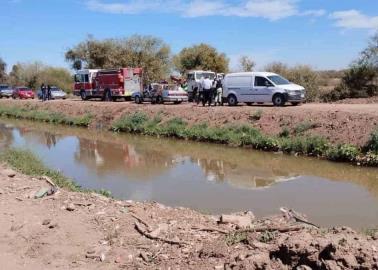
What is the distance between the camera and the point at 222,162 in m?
19.2

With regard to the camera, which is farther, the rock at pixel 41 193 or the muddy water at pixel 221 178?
the muddy water at pixel 221 178

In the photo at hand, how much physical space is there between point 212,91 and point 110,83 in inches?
552

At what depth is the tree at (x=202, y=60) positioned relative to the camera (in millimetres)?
58781

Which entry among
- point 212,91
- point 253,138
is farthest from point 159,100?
point 253,138

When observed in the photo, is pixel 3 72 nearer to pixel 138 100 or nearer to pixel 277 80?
pixel 138 100

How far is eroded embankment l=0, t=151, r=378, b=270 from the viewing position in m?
6.41

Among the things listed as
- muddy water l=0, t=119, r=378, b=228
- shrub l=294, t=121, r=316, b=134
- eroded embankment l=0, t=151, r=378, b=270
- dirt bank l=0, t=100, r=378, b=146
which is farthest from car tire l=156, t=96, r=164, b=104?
eroded embankment l=0, t=151, r=378, b=270

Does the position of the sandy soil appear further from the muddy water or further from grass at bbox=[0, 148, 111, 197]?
the muddy water

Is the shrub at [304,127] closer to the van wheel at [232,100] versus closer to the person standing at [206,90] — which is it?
the van wheel at [232,100]

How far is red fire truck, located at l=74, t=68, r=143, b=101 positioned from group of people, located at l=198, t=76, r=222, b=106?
37.3ft

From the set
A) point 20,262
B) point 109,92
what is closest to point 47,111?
point 109,92

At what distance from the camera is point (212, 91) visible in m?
29.4

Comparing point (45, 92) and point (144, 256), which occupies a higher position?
point (45, 92)

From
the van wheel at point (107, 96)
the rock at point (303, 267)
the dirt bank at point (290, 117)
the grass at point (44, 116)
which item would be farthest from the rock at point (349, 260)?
the van wheel at point (107, 96)
